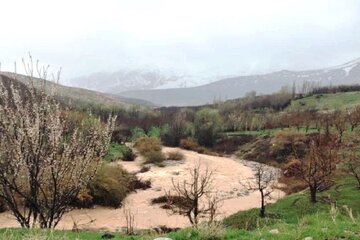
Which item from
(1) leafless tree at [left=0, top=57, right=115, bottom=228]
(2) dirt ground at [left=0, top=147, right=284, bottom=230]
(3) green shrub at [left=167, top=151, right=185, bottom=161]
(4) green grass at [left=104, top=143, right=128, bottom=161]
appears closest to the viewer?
(1) leafless tree at [left=0, top=57, right=115, bottom=228]

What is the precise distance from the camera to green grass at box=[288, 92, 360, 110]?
8075 centimetres

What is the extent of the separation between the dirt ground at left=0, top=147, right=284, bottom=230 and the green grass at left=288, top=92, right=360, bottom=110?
3567 cm

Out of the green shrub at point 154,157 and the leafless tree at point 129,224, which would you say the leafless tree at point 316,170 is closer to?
the leafless tree at point 129,224

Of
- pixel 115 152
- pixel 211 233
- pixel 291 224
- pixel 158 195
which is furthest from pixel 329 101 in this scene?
pixel 211 233

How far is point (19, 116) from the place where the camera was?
13.4m

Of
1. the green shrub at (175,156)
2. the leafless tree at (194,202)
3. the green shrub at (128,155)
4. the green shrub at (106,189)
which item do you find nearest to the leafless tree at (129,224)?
the leafless tree at (194,202)

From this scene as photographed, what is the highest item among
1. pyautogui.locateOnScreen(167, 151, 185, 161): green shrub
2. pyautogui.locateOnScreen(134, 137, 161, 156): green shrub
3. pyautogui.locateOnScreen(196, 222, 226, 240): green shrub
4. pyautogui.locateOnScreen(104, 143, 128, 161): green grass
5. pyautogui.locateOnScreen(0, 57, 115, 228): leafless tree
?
Result: pyautogui.locateOnScreen(0, 57, 115, 228): leafless tree

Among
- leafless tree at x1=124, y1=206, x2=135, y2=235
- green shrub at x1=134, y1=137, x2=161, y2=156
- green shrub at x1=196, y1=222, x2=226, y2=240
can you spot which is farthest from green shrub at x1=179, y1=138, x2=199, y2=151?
green shrub at x1=196, y1=222, x2=226, y2=240

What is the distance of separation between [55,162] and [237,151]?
49620 millimetres

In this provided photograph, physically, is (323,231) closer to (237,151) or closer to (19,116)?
(19,116)

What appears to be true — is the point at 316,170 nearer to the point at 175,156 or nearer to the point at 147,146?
the point at 175,156

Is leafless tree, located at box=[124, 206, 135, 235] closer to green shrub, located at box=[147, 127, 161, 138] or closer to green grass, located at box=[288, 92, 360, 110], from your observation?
green shrub, located at box=[147, 127, 161, 138]

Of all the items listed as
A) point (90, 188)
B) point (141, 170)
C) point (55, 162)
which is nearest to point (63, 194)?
point (55, 162)

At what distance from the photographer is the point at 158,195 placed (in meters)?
34.0
